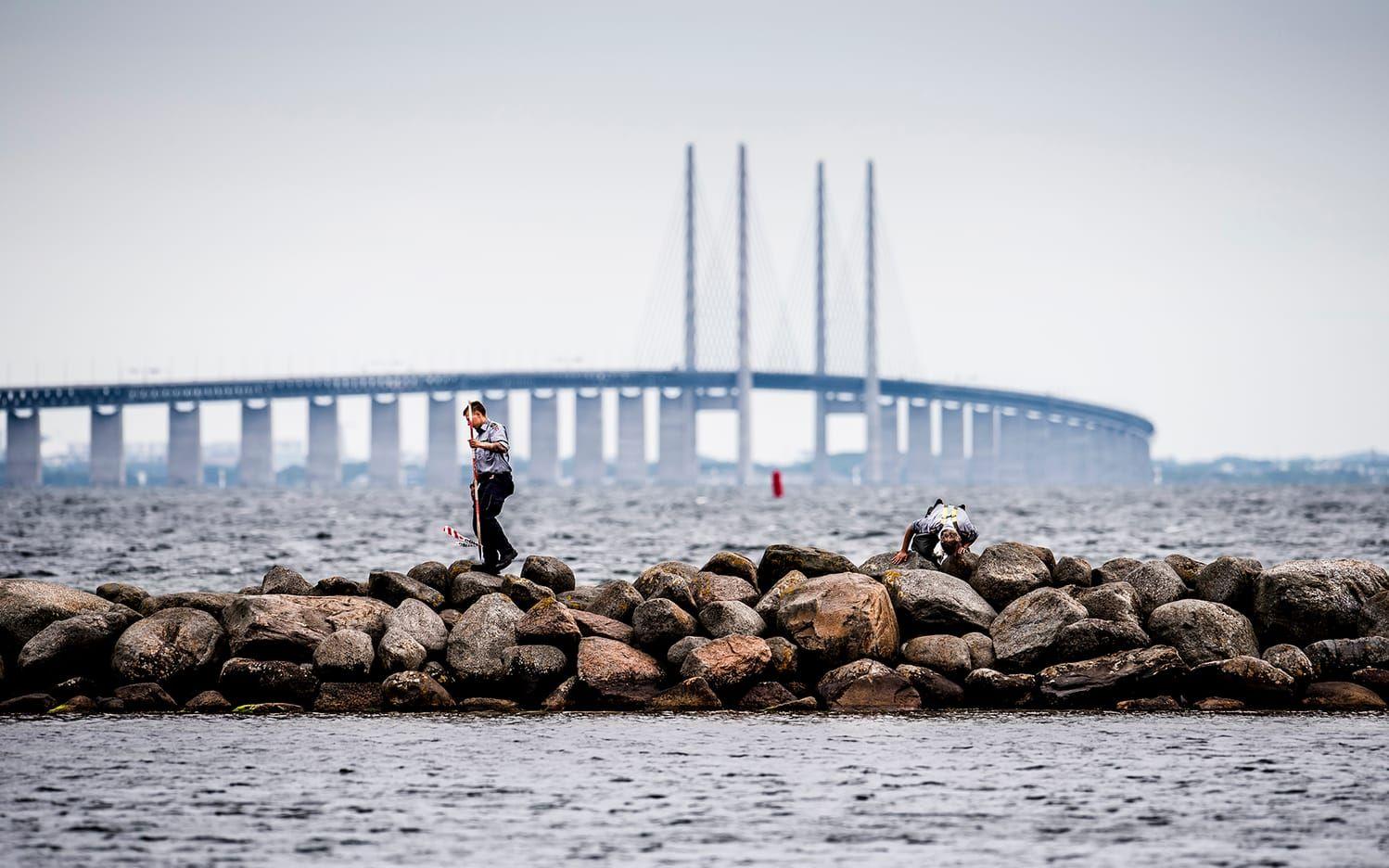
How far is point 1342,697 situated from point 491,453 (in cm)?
570

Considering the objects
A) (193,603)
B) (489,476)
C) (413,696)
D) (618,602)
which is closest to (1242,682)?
(618,602)

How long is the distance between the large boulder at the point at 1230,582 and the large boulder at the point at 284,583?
6.05 meters

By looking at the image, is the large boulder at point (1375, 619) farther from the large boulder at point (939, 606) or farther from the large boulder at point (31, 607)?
the large boulder at point (31, 607)

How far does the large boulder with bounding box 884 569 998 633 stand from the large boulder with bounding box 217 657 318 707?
372 centimetres

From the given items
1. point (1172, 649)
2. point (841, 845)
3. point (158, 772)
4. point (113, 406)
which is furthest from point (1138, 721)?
point (113, 406)

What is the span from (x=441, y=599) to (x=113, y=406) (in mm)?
100744

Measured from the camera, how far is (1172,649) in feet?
32.8

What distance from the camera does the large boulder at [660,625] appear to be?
10.4 metres

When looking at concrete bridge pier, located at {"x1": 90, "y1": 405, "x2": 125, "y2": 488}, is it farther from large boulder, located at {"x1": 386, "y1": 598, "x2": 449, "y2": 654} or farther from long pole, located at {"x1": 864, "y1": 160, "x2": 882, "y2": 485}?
large boulder, located at {"x1": 386, "y1": 598, "x2": 449, "y2": 654}

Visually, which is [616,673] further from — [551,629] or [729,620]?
[729,620]

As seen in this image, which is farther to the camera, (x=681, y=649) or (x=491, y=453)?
(x=491, y=453)

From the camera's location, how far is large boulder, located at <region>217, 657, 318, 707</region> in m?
9.87

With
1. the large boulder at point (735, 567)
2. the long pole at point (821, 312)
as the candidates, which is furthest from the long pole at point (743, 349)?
the large boulder at point (735, 567)

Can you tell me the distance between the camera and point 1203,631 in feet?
33.6
